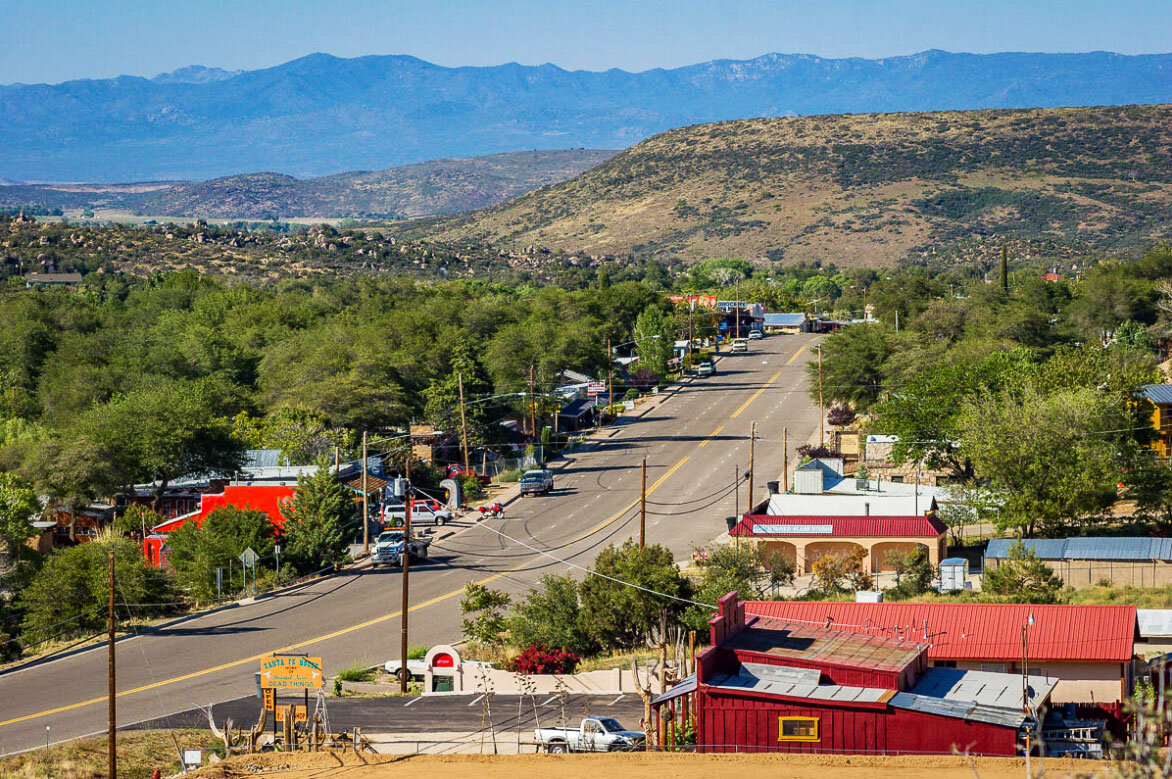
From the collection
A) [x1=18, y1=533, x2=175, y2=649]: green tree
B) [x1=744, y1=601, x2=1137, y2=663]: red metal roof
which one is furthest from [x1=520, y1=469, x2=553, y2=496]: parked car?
[x1=744, y1=601, x2=1137, y2=663]: red metal roof

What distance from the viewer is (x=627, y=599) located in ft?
159

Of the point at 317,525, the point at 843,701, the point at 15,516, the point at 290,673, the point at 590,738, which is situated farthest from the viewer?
the point at 15,516

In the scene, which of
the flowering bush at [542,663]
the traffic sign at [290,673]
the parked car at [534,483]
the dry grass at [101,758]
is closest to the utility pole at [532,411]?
the parked car at [534,483]

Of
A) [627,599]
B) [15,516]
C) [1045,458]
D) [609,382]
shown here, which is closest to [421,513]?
[15,516]

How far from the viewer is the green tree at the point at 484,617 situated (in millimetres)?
49500

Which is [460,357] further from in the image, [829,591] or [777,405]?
[829,591]

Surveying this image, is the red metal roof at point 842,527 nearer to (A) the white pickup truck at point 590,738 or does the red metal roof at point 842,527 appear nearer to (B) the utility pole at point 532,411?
(A) the white pickup truck at point 590,738

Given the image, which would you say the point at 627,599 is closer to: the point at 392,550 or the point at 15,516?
the point at 392,550

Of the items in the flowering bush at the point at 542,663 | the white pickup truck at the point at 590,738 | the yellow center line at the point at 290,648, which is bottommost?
the yellow center line at the point at 290,648

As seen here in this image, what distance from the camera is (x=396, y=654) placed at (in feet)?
161

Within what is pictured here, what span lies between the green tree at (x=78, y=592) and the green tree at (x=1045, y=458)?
32.1 meters

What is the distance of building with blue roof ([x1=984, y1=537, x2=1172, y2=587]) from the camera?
5456cm

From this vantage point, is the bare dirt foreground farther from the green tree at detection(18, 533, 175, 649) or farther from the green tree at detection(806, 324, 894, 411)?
the green tree at detection(806, 324, 894, 411)

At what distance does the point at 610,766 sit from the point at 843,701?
5.31 meters
